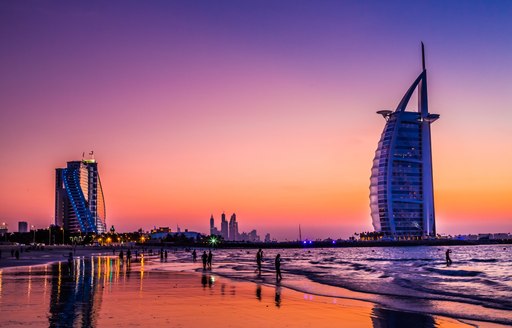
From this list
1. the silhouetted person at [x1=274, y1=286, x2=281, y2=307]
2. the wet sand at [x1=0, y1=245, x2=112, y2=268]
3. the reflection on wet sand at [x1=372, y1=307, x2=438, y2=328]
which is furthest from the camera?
the wet sand at [x1=0, y1=245, x2=112, y2=268]

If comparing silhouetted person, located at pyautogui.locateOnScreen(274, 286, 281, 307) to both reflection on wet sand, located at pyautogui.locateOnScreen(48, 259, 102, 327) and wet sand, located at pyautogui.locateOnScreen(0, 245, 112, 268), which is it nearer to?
reflection on wet sand, located at pyautogui.locateOnScreen(48, 259, 102, 327)

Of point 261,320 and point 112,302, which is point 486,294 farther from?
point 112,302

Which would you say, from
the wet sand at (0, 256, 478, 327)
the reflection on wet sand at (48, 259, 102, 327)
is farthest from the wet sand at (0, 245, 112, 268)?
the wet sand at (0, 256, 478, 327)

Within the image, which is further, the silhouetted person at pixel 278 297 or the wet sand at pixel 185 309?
the silhouetted person at pixel 278 297

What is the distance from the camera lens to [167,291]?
2883 centimetres

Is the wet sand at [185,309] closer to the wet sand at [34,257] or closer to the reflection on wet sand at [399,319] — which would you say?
the reflection on wet sand at [399,319]

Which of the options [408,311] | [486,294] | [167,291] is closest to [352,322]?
[408,311]

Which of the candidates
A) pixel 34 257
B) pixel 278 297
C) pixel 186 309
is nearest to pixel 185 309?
pixel 186 309

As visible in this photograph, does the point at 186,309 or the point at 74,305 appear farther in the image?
the point at 74,305

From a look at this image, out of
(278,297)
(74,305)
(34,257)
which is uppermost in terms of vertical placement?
(74,305)

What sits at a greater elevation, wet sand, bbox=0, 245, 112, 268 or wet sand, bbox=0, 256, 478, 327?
wet sand, bbox=0, 256, 478, 327

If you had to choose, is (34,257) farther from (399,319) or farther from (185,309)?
(399,319)

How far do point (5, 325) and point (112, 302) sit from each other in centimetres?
662

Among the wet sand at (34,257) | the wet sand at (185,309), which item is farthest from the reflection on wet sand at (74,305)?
the wet sand at (34,257)
